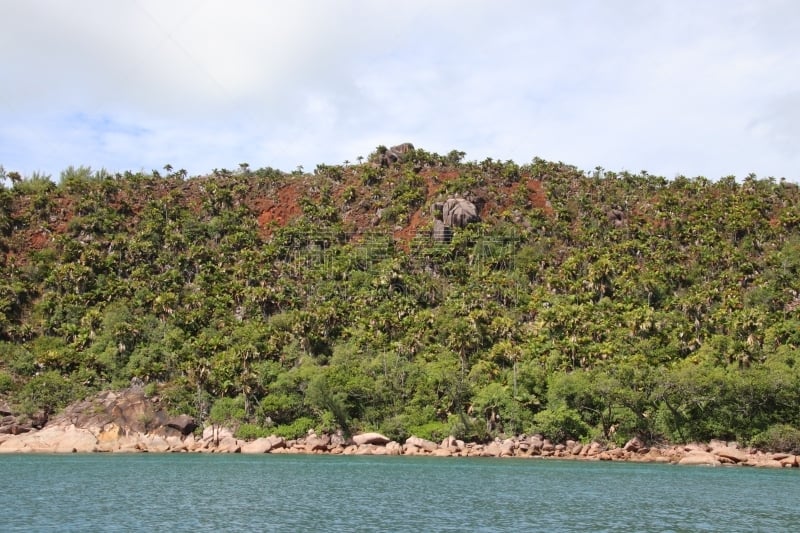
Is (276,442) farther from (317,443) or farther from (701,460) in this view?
(701,460)

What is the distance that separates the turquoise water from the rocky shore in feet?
28.5

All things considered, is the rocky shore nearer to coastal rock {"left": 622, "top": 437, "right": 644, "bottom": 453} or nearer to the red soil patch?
coastal rock {"left": 622, "top": 437, "right": 644, "bottom": 453}

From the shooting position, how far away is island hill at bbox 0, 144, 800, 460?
74375mm

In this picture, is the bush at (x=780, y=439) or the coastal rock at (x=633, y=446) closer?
the bush at (x=780, y=439)

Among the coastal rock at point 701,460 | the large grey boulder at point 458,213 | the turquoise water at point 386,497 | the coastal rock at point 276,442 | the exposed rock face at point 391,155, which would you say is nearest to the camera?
the turquoise water at point 386,497

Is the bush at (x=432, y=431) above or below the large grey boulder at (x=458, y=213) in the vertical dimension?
below

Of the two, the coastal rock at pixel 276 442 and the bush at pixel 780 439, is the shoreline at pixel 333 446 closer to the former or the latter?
the coastal rock at pixel 276 442

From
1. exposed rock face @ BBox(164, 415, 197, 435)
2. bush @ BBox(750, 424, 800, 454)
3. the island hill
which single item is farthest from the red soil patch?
bush @ BBox(750, 424, 800, 454)

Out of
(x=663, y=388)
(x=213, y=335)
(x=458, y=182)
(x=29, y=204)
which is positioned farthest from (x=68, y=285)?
(x=663, y=388)

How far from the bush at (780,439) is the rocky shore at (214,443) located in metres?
1.13

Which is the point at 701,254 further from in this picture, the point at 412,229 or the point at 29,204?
the point at 29,204

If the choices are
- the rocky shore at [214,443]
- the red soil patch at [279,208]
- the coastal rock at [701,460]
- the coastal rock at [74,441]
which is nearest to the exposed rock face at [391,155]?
the red soil patch at [279,208]

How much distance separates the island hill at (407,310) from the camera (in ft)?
244

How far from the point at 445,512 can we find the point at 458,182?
106 m
